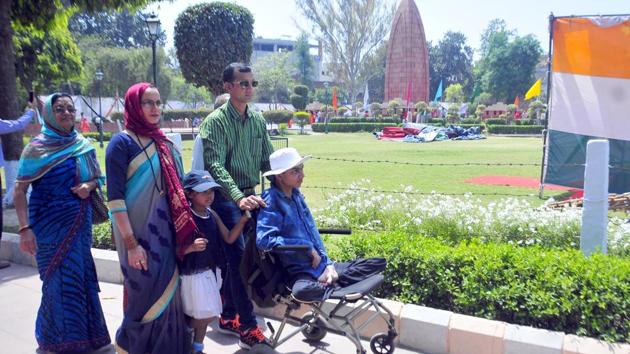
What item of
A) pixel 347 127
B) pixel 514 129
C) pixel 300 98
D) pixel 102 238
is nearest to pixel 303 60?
pixel 300 98

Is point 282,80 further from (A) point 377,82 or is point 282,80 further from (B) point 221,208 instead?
(B) point 221,208

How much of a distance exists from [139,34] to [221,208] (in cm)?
6827

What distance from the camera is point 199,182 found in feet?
9.12

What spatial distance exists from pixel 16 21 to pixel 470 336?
8691 mm

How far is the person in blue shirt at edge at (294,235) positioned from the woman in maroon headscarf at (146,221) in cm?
45

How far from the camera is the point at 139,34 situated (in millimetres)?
65000

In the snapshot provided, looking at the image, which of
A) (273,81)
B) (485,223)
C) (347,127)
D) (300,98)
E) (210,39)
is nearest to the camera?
(485,223)

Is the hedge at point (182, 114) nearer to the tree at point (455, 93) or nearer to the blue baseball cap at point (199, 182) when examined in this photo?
the tree at point (455, 93)

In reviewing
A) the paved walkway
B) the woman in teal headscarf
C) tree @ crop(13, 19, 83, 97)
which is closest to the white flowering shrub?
the paved walkway

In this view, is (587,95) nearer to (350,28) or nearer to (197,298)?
(197,298)

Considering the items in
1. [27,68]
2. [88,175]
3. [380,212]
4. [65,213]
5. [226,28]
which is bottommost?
[380,212]

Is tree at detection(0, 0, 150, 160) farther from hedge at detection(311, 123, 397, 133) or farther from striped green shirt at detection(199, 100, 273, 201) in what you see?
hedge at detection(311, 123, 397, 133)

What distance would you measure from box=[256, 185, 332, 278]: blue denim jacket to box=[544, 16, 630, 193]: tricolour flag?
656 cm

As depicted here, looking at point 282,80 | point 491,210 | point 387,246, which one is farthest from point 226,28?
point 282,80
